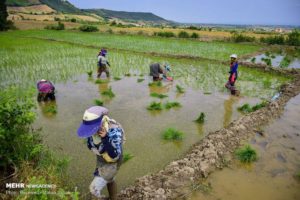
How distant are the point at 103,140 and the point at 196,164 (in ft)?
6.75

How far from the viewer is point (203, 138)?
5.64 metres

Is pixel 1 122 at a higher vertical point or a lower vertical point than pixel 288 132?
higher

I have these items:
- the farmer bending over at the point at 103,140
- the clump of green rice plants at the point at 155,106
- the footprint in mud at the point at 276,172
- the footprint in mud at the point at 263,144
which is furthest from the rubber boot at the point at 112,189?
the clump of green rice plants at the point at 155,106

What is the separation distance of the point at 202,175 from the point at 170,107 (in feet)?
11.5

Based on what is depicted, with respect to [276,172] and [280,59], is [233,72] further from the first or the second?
[280,59]

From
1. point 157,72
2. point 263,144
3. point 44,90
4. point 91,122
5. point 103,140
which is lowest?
point 263,144

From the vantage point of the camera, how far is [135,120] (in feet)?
21.8

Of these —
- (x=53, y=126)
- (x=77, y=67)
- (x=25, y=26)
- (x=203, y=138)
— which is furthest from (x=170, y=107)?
(x=25, y=26)

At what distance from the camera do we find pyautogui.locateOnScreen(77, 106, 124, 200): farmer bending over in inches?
111

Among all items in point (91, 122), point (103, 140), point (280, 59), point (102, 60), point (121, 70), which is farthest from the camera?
point (280, 59)

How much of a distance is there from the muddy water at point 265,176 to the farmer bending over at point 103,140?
4.76ft

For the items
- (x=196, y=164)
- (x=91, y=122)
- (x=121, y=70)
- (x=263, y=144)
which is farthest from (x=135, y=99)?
(x=91, y=122)

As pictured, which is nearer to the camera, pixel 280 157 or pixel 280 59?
pixel 280 157

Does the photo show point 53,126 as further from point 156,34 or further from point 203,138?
point 156,34
